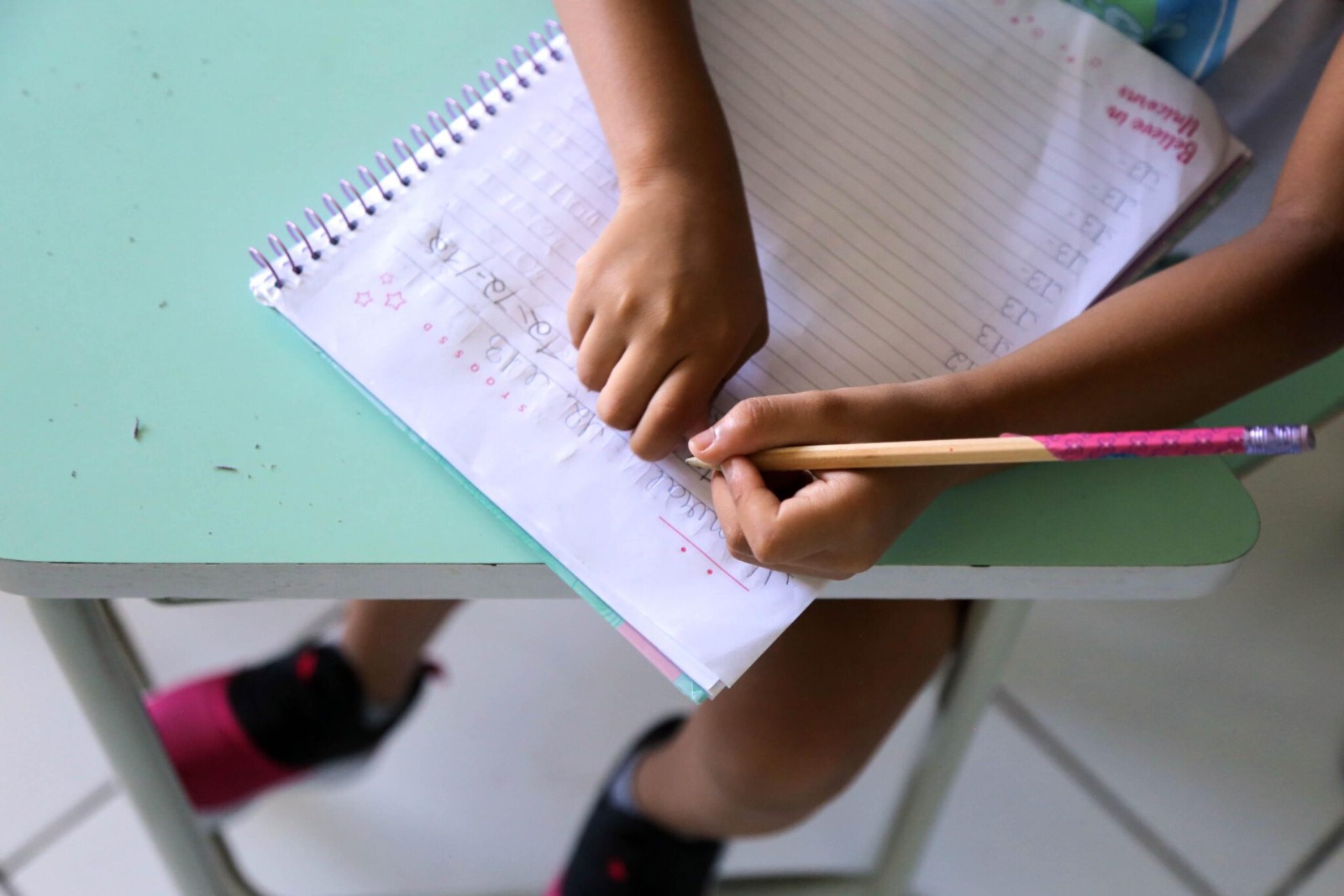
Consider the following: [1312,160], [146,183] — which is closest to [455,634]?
[146,183]

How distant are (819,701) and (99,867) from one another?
598 mm

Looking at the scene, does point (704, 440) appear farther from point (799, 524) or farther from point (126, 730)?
point (126, 730)

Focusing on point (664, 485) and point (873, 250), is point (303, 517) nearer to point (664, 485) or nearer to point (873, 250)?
point (664, 485)

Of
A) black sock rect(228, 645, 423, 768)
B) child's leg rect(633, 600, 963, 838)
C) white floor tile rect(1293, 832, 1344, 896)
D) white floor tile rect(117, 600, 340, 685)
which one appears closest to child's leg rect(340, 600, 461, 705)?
black sock rect(228, 645, 423, 768)

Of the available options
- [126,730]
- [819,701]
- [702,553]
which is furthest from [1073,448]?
[126,730]

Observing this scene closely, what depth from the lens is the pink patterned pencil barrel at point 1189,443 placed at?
0.87 ft

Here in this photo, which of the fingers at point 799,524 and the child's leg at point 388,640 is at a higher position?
the fingers at point 799,524

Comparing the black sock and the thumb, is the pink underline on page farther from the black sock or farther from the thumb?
the black sock

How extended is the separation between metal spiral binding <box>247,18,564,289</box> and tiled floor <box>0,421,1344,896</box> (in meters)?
0.55

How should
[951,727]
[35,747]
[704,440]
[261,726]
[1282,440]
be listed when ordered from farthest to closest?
[35,747] < [261,726] < [951,727] < [704,440] < [1282,440]

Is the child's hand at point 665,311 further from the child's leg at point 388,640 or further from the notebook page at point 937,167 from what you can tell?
the child's leg at point 388,640

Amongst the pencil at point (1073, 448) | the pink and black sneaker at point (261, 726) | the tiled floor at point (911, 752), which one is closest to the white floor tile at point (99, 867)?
the tiled floor at point (911, 752)

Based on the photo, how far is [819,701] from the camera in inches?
21.1

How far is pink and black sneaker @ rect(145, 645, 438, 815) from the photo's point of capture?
28.6 inches
